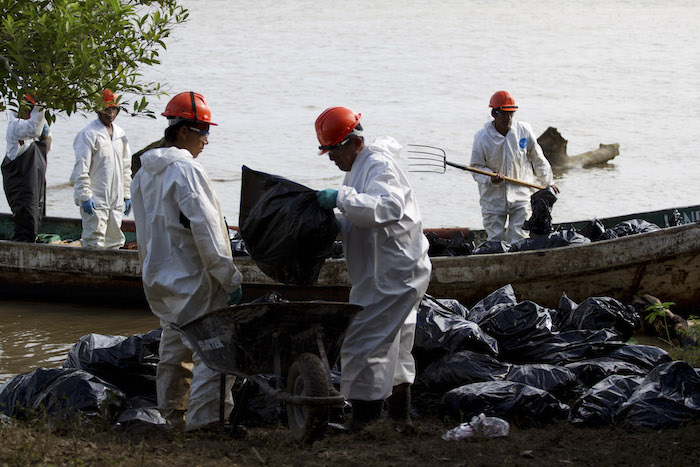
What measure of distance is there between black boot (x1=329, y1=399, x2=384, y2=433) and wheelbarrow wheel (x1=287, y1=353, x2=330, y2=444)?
0.52m

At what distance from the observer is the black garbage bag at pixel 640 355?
568 cm

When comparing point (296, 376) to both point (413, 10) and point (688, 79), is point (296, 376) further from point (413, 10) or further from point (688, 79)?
point (413, 10)

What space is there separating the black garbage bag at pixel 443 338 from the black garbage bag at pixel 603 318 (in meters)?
0.93

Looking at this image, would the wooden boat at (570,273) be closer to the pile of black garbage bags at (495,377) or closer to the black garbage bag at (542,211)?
the black garbage bag at (542,211)

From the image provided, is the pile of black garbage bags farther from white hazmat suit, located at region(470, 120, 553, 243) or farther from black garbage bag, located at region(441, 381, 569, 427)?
white hazmat suit, located at region(470, 120, 553, 243)

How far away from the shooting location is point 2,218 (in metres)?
10.6

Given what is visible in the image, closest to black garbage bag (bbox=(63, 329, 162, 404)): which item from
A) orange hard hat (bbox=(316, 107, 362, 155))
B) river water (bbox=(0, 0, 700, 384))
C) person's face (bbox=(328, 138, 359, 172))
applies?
person's face (bbox=(328, 138, 359, 172))

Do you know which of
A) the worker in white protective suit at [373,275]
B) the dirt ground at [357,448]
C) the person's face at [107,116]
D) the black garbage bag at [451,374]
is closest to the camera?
the dirt ground at [357,448]

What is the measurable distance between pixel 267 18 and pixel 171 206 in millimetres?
38096

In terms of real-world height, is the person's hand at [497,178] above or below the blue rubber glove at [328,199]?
below

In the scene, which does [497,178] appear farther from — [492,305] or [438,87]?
[438,87]

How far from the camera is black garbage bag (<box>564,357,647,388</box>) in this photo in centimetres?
553

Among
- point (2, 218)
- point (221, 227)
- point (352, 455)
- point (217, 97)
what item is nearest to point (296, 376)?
point (352, 455)

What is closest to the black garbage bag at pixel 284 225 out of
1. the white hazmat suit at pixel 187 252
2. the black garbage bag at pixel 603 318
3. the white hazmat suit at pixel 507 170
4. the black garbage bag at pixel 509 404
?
the white hazmat suit at pixel 187 252
